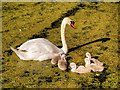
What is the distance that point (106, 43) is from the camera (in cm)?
409

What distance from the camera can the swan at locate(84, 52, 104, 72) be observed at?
3.54 m

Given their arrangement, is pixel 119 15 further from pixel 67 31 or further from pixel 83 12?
pixel 67 31

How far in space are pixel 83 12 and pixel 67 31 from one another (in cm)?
59

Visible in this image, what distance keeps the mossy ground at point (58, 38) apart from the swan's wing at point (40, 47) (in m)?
0.10

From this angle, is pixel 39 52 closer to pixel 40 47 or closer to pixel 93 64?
pixel 40 47

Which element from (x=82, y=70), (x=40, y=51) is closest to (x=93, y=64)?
(x=82, y=70)

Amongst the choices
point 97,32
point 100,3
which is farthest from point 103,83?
point 100,3

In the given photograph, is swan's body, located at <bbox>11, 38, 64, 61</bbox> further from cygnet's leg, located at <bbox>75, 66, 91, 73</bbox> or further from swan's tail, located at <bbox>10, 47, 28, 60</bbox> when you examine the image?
cygnet's leg, located at <bbox>75, 66, 91, 73</bbox>

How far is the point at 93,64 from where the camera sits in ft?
11.8

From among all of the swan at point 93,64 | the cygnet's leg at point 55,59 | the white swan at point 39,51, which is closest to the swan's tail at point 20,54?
the white swan at point 39,51

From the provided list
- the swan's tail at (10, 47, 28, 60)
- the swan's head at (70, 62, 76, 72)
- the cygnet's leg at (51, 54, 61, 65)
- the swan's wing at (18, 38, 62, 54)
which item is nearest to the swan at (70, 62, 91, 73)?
the swan's head at (70, 62, 76, 72)

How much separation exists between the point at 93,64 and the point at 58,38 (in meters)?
0.70

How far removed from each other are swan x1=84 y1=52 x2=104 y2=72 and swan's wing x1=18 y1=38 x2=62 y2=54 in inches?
12.3

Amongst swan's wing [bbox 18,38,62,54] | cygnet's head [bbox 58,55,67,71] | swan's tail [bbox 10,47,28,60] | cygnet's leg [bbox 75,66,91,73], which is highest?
swan's wing [bbox 18,38,62,54]
